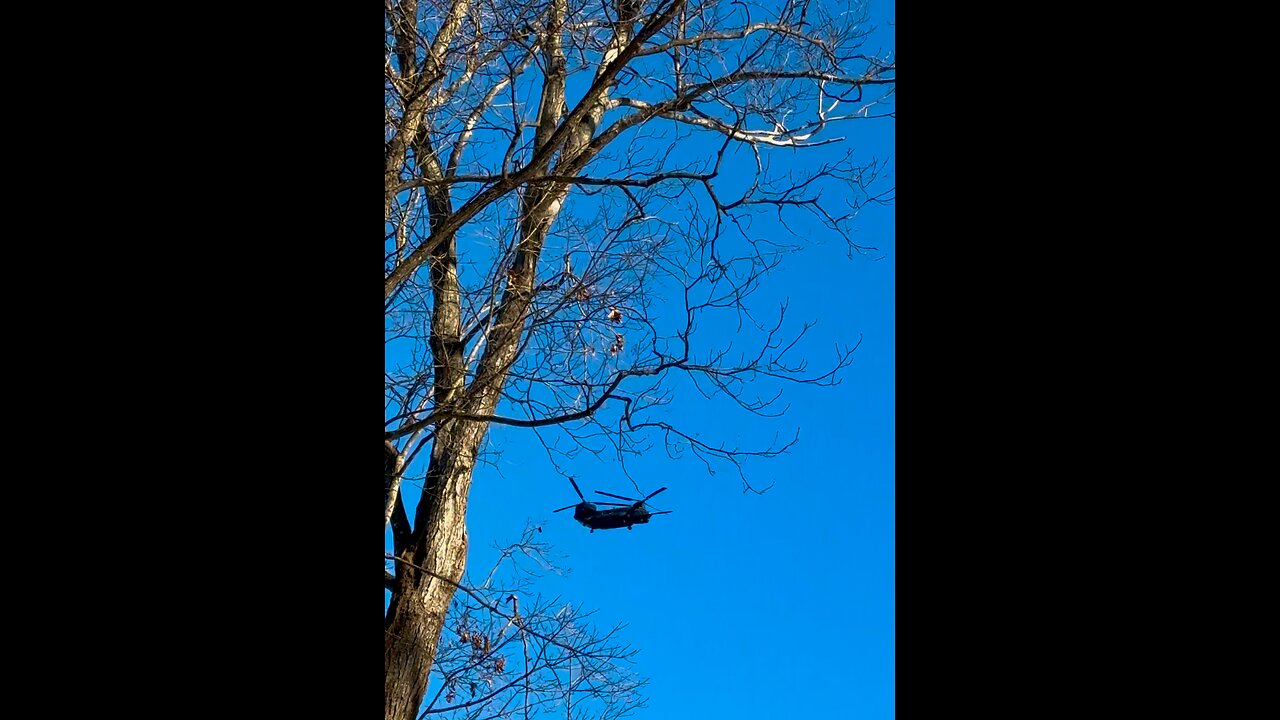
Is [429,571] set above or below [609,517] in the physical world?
below

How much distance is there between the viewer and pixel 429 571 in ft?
18.4

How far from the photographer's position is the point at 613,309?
18.7ft

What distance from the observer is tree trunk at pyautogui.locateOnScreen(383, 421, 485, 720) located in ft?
18.7

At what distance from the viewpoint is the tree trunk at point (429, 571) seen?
5695 mm

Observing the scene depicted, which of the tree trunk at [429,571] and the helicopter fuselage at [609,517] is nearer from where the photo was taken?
the tree trunk at [429,571]

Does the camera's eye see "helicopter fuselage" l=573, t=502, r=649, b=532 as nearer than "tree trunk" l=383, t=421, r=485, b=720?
No

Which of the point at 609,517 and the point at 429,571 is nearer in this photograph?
the point at 429,571
